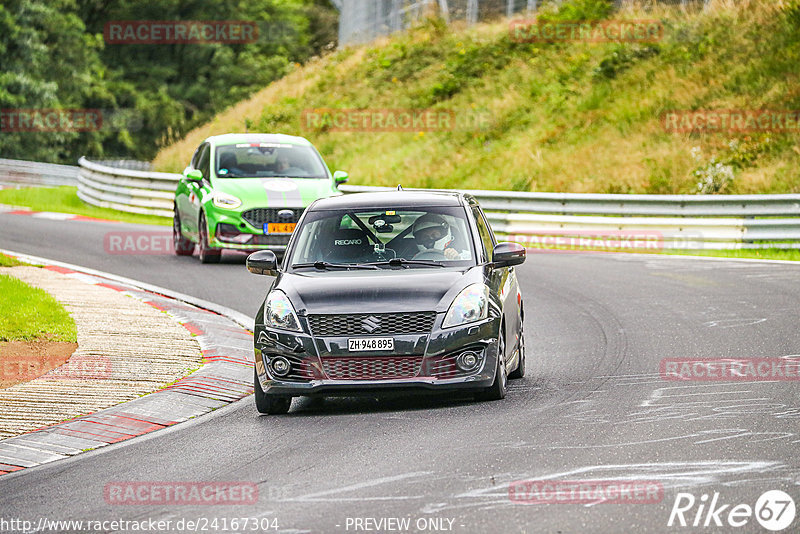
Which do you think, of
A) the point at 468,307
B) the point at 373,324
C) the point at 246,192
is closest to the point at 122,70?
the point at 246,192

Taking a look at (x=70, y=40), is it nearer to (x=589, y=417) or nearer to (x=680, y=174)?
(x=680, y=174)

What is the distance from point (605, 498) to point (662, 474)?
24.7 inches

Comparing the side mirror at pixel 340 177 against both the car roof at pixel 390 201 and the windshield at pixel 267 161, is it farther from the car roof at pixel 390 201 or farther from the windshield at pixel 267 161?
the car roof at pixel 390 201

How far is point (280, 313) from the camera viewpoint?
941 centimetres

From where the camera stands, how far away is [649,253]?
71.1 feet

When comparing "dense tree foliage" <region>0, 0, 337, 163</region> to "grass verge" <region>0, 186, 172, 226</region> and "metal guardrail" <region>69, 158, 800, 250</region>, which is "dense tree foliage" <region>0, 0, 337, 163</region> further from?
"metal guardrail" <region>69, 158, 800, 250</region>

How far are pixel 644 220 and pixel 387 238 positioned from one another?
509 inches

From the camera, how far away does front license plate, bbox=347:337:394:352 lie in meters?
9.04

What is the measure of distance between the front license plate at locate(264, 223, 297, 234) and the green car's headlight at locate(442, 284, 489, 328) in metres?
9.62

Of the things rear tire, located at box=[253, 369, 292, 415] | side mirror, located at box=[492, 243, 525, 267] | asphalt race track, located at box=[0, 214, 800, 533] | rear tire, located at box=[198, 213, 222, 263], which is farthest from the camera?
rear tire, located at box=[198, 213, 222, 263]

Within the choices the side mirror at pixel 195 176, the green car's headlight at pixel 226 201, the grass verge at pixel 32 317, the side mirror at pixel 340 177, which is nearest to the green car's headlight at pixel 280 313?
the grass verge at pixel 32 317

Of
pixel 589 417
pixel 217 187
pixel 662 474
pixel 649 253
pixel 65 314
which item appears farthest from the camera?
pixel 649 253

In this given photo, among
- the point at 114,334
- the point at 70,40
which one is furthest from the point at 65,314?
the point at 70,40

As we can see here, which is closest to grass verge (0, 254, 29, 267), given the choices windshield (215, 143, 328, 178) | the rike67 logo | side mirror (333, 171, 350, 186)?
windshield (215, 143, 328, 178)
